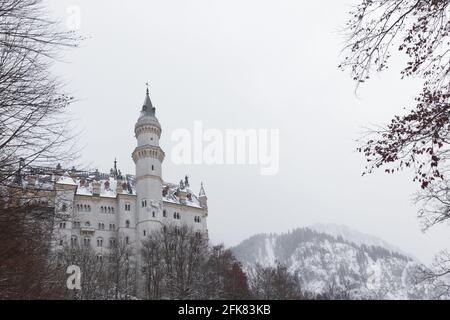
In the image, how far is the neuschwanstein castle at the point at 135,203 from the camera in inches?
3489

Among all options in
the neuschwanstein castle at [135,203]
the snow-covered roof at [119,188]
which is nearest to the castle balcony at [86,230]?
the neuschwanstein castle at [135,203]

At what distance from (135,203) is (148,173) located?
20.6 feet

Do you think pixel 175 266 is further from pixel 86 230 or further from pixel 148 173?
pixel 148 173

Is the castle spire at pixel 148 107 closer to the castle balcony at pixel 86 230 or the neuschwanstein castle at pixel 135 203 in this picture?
the neuschwanstein castle at pixel 135 203

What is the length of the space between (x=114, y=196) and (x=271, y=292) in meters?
44.2

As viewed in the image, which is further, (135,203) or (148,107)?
(148,107)

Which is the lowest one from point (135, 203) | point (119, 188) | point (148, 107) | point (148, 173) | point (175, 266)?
point (175, 266)

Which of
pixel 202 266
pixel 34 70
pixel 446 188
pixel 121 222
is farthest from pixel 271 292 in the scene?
pixel 34 70

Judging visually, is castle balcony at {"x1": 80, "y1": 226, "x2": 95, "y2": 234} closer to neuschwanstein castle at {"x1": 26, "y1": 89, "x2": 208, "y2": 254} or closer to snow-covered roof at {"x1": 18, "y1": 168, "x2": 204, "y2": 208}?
neuschwanstein castle at {"x1": 26, "y1": 89, "x2": 208, "y2": 254}

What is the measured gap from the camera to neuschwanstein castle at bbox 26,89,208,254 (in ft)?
291

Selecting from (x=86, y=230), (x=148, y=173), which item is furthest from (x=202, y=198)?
(x=86, y=230)

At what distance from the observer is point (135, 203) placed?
93188 mm
